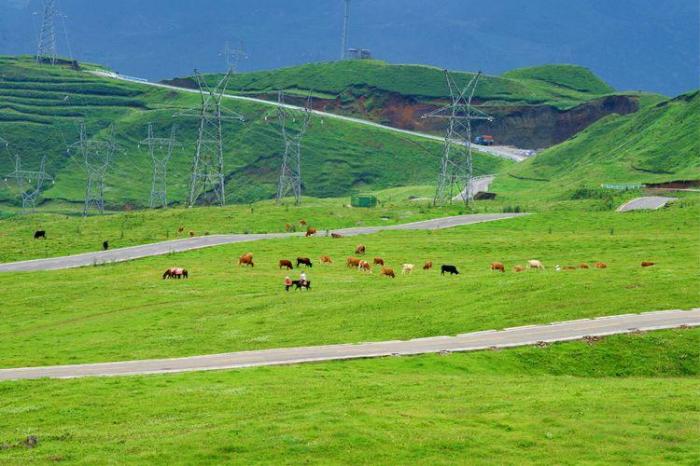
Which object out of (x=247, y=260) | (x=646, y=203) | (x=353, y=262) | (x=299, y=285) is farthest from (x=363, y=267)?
(x=646, y=203)

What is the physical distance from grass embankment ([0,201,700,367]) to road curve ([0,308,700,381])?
200cm

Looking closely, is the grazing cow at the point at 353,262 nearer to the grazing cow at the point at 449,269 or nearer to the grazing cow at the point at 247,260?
the grazing cow at the point at 449,269

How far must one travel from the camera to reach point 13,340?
259 ft

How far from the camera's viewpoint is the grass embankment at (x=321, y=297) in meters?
74.2

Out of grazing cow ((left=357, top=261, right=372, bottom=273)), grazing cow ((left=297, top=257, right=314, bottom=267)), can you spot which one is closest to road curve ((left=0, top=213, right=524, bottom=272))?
grazing cow ((left=297, top=257, right=314, bottom=267))

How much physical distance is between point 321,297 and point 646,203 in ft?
271

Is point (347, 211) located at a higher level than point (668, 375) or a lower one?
higher

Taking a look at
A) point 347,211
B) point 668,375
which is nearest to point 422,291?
point 668,375

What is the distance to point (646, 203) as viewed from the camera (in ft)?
523

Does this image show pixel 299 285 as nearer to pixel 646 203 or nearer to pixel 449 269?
pixel 449 269

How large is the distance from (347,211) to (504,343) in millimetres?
95359

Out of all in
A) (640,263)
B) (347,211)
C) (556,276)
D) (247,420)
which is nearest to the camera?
(247,420)

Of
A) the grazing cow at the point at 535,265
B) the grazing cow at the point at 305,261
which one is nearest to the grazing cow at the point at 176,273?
the grazing cow at the point at 305,261

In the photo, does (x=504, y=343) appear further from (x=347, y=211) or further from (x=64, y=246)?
(x=347, y=211)
